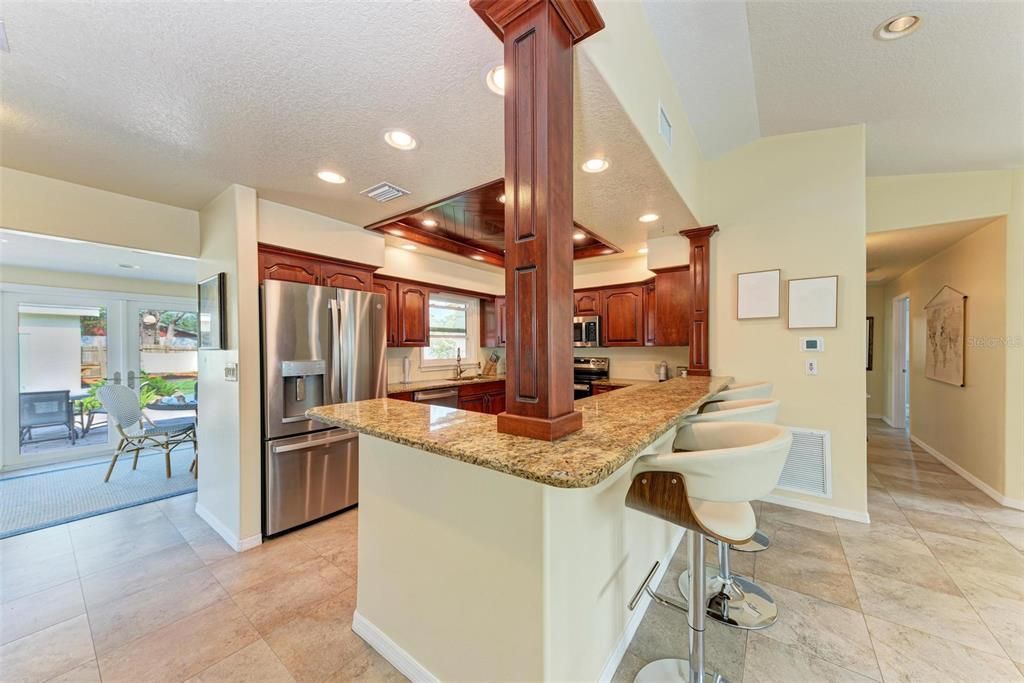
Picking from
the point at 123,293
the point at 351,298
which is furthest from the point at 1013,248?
the point at 123,293

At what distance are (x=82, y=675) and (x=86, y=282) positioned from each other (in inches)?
196

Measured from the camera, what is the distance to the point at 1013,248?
2938mm

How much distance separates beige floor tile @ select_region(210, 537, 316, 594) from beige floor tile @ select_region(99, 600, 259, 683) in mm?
238

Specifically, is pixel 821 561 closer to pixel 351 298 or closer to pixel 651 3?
pixel 651 3

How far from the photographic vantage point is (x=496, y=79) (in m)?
1.51

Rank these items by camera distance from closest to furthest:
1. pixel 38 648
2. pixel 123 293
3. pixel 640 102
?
pixel 38 648 → pixel 640 102 → pixel 123 293

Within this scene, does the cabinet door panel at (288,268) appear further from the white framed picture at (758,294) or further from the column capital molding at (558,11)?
the white framed picture at (758,294)

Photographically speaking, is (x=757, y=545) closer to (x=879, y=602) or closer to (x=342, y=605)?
(x=879, y=602)

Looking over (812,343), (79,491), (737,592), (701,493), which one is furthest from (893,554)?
(79,491)

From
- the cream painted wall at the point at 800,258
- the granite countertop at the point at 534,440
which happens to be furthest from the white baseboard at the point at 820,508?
the granite countertop at the point at 534,440

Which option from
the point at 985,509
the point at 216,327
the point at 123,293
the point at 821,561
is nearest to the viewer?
the point at 821,561

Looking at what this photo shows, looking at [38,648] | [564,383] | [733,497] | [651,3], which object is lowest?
[38,648]

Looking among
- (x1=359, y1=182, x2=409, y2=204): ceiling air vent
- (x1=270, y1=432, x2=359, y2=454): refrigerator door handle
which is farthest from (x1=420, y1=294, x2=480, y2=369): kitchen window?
(x1=359, y1=182, x2=409, y2=204): ceiling air vent

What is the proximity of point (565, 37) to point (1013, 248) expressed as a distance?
13.9ft
